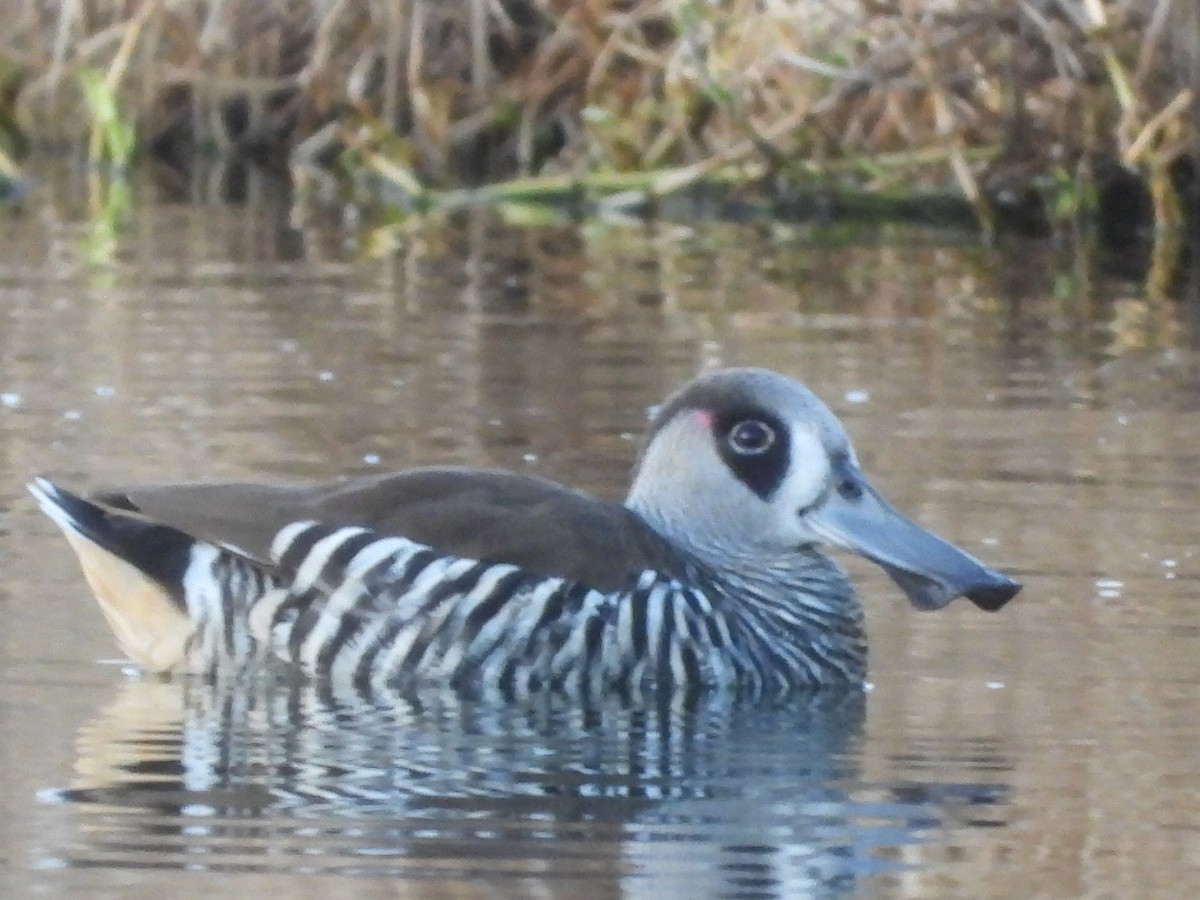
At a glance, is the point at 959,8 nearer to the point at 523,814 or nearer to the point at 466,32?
the point at 466,32

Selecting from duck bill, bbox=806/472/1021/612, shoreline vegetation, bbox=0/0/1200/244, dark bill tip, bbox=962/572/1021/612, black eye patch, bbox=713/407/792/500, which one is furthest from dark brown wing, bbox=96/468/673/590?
shoreline vegetation, bbox=0/0/1200/244

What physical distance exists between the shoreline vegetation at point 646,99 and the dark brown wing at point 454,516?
8.96 m

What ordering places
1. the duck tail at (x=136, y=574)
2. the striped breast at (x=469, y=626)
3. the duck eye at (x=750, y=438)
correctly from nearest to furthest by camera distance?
the striped breast at (x=469, y=626) < the duck tail at (x=136, y=574) < the duck eye at (x=750, y=438)

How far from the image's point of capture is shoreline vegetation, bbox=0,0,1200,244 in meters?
15.9

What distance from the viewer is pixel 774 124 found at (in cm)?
1669

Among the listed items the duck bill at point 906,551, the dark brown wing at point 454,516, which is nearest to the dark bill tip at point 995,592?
the duck bill at point 906,551

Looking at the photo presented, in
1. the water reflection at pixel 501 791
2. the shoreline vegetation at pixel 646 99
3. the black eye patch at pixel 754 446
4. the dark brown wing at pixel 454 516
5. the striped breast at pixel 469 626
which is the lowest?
the water reflection at pixel 501 791

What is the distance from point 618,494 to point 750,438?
1.64 metres

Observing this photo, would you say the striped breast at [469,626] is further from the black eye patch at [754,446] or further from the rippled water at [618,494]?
the black eye patch at [754,446]

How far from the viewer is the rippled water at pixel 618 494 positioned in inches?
209

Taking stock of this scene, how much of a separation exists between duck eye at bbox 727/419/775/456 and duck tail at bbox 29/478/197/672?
47.0 inches

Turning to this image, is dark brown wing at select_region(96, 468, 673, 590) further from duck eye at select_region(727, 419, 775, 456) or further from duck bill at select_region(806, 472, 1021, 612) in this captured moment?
duck bill at select_region(806, 472, 1021, 612)

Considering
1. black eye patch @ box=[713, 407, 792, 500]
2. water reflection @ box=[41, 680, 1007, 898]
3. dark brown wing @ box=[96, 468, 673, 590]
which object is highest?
black eye patch @ box=[713, 407, 792, 500]

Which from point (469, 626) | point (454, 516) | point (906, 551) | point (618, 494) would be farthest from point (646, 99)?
point (469, 626)
